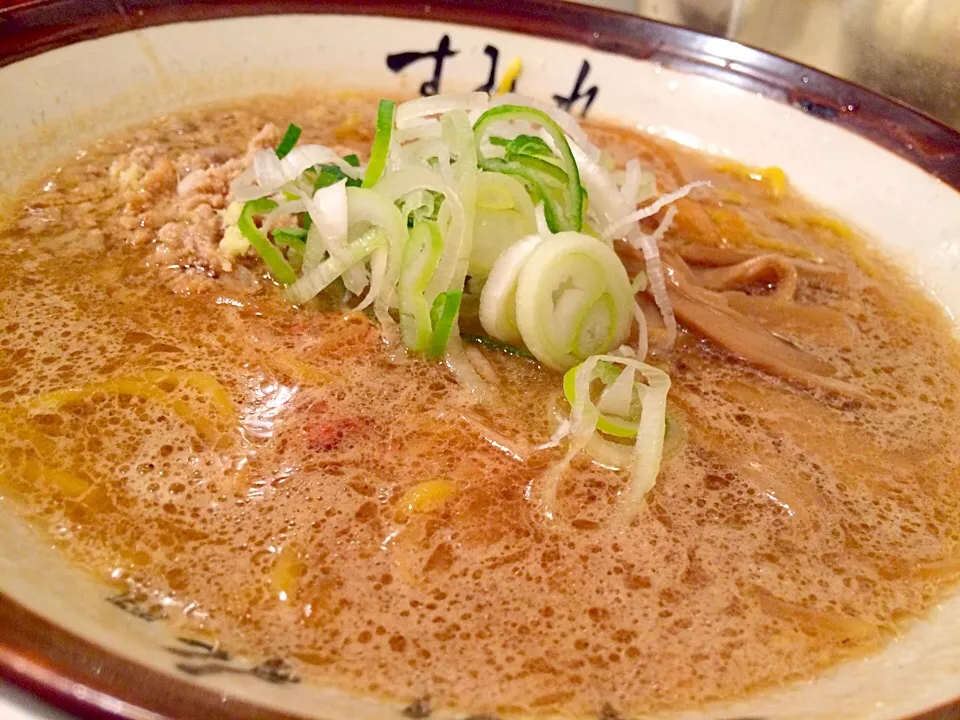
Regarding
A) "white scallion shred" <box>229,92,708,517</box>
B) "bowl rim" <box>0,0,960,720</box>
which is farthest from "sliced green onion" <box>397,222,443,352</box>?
"bowl rim" <box>0,0,960,720</box>

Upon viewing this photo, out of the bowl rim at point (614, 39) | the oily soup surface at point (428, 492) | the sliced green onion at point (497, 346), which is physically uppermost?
the bowl rim at point (614, 39)

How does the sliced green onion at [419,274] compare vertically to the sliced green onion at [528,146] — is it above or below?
below

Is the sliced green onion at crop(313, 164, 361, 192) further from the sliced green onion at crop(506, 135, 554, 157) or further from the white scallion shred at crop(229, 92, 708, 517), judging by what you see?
the sliced green onion at crop(506, 135, 554, 157)

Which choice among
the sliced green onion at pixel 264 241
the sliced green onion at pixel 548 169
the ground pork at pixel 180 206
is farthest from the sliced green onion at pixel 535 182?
the ground pork at pixel 180 206

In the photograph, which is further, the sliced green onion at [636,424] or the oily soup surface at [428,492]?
the sliced green onion at [636,424]

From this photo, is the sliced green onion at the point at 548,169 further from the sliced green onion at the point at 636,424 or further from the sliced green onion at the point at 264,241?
the sliced green onion at the point at 264,241

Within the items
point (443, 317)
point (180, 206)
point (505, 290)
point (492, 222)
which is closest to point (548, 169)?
point (492, 222)

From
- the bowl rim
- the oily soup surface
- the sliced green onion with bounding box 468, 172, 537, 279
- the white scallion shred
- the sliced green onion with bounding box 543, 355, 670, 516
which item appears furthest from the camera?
the bowl rim

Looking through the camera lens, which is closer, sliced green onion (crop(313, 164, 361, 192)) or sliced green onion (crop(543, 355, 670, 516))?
sliced green onion (crop(543, 355, 670, 516))
